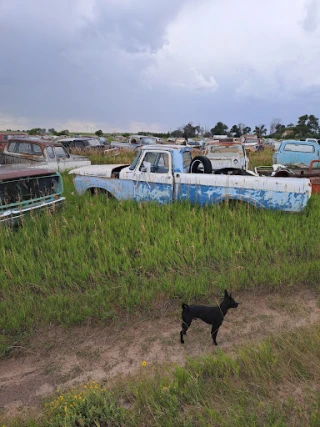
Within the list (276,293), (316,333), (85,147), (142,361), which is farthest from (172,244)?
(85,147)

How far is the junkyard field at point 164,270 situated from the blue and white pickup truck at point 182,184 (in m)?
0.30

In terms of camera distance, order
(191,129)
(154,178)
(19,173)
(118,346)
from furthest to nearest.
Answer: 1. (191,129)
2. (154,178)
3. (19,173)
4. (118,346)

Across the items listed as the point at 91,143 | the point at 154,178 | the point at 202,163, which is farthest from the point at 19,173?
the point at 91,143

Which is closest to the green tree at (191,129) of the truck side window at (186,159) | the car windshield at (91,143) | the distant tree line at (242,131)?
the distant tree line at (242,131)

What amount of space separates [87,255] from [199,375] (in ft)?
8.58

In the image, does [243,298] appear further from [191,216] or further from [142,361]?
[191,216]

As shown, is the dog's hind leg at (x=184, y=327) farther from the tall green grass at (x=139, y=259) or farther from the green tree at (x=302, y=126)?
the green tree at (x=302, y=126)

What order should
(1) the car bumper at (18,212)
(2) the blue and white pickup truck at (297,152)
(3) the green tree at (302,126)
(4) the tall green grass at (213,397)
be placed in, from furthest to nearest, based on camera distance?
1. (3) the green tree at (302,126)
2. (2) the blue and white pickup truck at (297,152)
3. (1) the car bumper at (18,212)
4. (4) the tall green grass at (213,397)

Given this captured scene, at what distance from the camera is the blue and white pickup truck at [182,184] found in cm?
548

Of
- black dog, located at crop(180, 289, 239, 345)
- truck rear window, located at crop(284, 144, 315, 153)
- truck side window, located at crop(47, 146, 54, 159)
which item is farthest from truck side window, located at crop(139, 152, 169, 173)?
truck rear window, located at crop(284, 144, 315, 153)

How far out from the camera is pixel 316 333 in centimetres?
276

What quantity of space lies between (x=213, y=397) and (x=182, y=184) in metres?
4.38

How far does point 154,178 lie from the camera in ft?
20.5

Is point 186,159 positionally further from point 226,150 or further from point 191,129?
point 191,129
